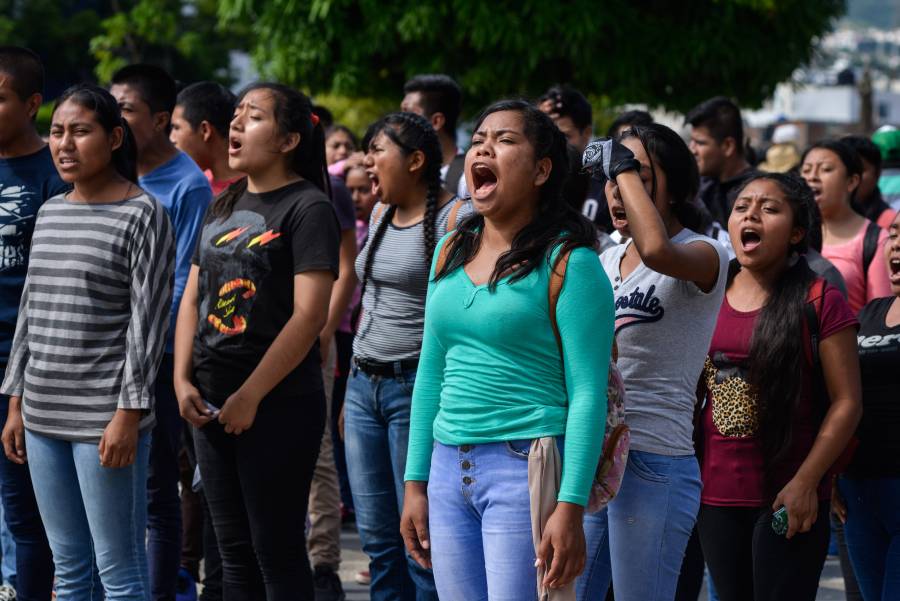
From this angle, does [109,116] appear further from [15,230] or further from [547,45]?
[547,45]

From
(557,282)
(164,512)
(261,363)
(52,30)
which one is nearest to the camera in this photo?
(557,282)

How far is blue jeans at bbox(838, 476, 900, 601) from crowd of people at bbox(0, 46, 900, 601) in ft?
0.03

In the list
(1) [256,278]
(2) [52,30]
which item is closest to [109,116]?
(1) [256,278]

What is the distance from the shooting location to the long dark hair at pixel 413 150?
16.0 ft

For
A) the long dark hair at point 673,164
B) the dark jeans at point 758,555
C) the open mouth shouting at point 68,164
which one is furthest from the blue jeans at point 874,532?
the open mouth shouting at point 68,164

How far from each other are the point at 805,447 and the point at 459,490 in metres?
1.34

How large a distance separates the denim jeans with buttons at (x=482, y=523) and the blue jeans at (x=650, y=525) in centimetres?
53

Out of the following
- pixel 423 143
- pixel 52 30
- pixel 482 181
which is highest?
pixel 52 30

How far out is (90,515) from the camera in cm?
423

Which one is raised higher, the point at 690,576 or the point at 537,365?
the point at 537,365

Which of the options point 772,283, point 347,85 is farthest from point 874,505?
point 347,85

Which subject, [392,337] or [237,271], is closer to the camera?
[237,271]

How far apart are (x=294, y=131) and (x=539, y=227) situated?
1369 millimetres

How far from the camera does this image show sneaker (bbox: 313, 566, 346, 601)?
5.75 meters
